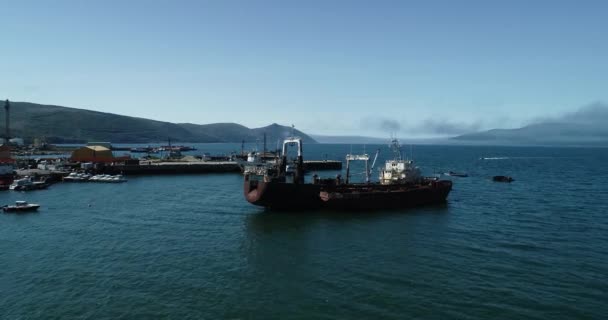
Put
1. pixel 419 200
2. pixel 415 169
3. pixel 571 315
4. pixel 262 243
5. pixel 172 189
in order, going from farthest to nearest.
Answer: pixel 172 189 < pixel 415 169 < pixel 419 200 < pixel 262 243 < pixel 571 315

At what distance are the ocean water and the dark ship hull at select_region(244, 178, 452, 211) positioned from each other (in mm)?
1622

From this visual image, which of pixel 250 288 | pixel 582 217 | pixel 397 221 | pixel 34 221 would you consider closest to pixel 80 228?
pixel 34 221

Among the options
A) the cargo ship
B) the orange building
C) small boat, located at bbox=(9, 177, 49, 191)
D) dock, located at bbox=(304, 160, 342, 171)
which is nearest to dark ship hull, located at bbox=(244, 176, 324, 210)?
the cargo ship

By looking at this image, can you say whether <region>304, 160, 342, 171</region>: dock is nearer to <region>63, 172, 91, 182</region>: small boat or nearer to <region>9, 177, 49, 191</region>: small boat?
<region>63, 172, 91, 182</region>: small boat

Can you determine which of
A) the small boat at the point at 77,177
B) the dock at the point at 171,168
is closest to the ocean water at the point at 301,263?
the small boat at the point at 77,177

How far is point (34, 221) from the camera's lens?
38.7 metres

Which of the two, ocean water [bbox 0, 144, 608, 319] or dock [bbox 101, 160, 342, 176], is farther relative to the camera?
dock [bbox 101, 160, 342, 176]

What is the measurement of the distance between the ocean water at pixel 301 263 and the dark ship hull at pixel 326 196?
1622 mm

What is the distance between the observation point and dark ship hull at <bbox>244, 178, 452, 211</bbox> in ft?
143

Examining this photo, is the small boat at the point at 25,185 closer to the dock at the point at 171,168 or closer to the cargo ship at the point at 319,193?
the dock at the point at 171,168

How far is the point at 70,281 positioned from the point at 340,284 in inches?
627

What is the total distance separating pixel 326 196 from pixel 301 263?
17790 millimetres

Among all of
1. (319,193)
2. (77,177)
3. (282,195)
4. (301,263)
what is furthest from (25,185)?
(301,263)

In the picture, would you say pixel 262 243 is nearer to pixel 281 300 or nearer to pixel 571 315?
pixel 281 300
